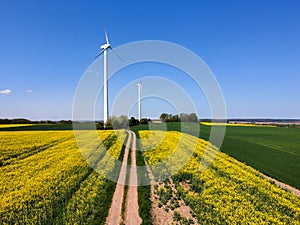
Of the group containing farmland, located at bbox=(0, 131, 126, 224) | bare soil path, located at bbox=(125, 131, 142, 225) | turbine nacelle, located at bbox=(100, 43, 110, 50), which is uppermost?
turbine nacelle, located at bbox=(100, 43, 110, 50)

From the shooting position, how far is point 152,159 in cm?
2431

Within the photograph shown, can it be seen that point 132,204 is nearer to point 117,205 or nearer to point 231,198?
point 117,205

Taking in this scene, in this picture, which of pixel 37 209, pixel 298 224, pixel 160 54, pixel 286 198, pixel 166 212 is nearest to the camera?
pixel 298 224

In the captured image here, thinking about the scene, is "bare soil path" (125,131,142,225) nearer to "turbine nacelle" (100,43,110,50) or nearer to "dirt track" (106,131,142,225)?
"dirt track" (106,131,142,225)

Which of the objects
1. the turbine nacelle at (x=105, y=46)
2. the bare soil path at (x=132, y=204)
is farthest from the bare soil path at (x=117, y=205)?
the turbine nacelle at (x=105, y=46)

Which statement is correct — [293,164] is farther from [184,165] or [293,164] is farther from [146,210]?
[146,210]

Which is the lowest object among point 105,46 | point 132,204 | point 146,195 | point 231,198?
point 132,204

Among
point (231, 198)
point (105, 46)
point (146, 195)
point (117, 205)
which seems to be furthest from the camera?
point (105, 46)

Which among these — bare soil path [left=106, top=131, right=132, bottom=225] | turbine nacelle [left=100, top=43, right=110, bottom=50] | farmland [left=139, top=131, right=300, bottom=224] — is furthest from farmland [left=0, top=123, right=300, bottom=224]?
turbine nacelle [left=100, top=43, right=110, bottom=50]

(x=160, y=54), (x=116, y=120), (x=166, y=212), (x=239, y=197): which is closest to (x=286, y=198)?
(x=239, y=197)

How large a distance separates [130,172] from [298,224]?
42.2 feet

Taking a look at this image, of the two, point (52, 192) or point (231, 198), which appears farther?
point (52, 192)

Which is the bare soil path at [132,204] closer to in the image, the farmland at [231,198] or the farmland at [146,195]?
the farmland at [146,195]

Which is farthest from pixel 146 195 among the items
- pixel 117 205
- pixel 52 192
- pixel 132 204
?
pixel 52 192
